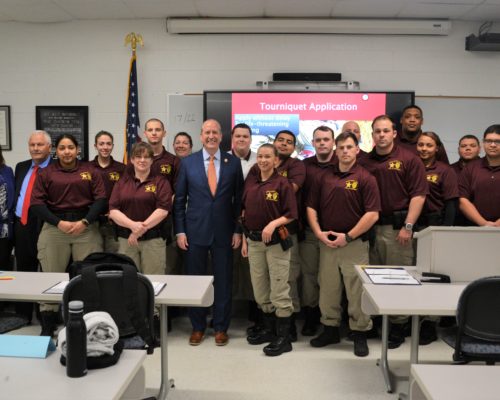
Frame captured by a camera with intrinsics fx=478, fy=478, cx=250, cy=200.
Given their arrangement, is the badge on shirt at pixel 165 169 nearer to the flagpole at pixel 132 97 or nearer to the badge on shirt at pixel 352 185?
the badge on shirt at pixel 352 185

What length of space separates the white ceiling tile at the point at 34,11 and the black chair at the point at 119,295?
4120 mm

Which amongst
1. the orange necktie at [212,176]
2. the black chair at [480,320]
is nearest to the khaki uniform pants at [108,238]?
the orange necktie at [212,176]

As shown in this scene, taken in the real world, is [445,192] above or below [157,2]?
below

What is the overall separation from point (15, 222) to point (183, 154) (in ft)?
5.26

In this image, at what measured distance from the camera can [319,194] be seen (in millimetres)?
3600

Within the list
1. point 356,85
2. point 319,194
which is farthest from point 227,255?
point 356,85

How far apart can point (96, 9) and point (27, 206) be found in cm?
261

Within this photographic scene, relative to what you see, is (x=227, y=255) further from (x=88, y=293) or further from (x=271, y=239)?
(x=88, y=293)

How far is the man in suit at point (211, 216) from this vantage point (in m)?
3.68

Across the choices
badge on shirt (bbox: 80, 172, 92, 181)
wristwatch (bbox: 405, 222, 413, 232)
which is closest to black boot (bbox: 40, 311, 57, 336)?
badge on shirt (bbox: 80, 172, 92, 181)

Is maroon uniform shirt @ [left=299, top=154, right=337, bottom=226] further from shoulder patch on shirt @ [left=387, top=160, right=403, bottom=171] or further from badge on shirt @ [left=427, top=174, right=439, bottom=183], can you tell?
badge on shirt @ [left=427, top=174, right=439, bottom=183]

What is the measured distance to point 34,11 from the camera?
17.9 feet

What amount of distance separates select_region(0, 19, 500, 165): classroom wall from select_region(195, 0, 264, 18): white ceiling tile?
0.30m

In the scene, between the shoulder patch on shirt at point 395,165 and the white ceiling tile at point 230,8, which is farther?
the white ceiling tile at point 230,8
